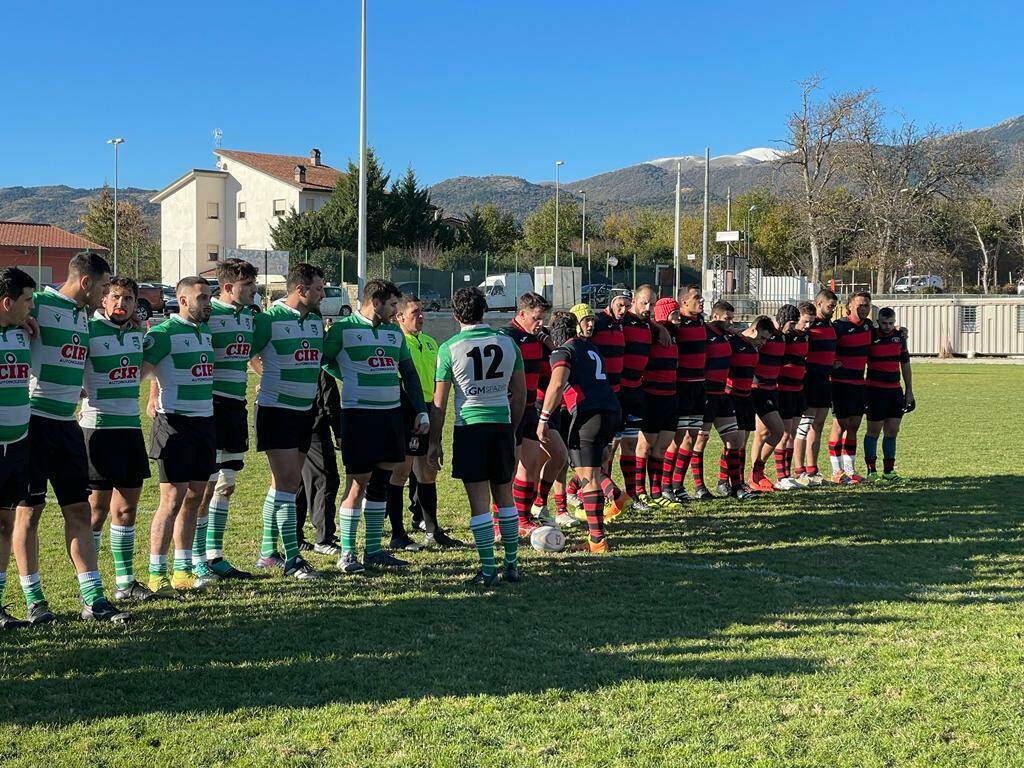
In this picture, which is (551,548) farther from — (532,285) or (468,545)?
(532,285)

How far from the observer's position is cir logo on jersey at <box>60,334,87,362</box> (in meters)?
5.96

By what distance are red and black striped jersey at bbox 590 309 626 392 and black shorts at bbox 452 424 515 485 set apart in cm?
270

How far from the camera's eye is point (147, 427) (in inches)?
612

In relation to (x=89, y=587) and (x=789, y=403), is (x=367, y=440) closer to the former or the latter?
(x=89, y=587)

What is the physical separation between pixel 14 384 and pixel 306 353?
2.12 m

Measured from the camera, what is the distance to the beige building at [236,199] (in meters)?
67.0

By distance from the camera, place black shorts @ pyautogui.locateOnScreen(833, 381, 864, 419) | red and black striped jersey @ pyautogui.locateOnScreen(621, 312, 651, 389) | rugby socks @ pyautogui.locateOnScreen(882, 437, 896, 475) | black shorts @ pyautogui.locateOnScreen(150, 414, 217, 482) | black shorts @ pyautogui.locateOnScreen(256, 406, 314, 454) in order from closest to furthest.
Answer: black shorts @ pyautogui.locateOnScreen(150, 414, 217, 482) → black shorts @ pyautogui.locateOnScreen(256, 406, 314, 454) → red and black striped jersey @ pyautogui.locateOnScreen(621, 312, 651, 389) → black shorts @ pyautogui.locateOnScreen(833, 381, 864, 419) → rugby socks @ pyautogui.locateOnScreen(882, 437, 896, 475)

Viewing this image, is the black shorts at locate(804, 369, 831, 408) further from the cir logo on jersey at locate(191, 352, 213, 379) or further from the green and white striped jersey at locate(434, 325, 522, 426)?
the cir logo on jersey at locate(191, 352, 213, 379)

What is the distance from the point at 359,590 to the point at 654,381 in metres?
4.44

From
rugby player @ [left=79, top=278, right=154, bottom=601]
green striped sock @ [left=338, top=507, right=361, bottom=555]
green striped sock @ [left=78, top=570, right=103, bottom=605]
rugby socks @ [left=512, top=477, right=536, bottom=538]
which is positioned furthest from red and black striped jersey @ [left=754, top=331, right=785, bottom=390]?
green striped sock @ [left=78, top=570, right=103, bottom=605]

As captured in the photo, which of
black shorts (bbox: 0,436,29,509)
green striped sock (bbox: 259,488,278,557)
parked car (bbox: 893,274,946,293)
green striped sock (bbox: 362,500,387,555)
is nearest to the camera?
black shorts (bbox: 0,436,29,509)

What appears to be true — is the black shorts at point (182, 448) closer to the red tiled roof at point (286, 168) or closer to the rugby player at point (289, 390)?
the rugby player at point (289, 390)

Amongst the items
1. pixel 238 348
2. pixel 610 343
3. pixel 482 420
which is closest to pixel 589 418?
pixel 610 343

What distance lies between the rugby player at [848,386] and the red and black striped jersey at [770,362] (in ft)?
3.85
